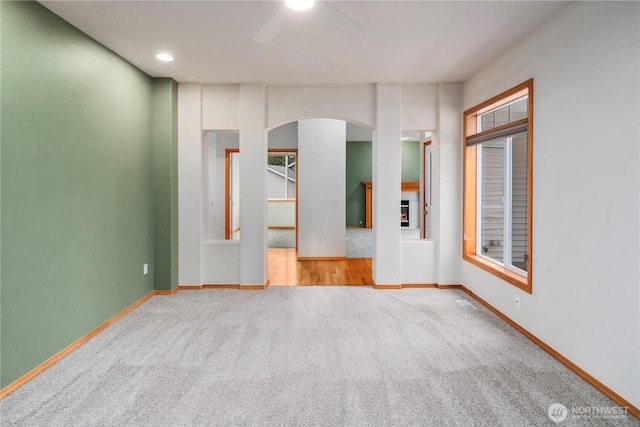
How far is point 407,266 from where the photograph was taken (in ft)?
15.1

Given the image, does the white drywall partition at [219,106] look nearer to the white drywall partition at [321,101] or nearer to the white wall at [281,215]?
the white drywall partition at [321,101]

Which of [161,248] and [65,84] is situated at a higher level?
[65,84]

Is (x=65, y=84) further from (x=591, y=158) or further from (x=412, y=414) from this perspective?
(x=591, y=158)

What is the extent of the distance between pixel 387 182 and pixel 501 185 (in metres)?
1.27

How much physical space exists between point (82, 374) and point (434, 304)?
3236mm

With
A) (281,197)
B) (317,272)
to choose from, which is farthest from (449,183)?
(281,197)

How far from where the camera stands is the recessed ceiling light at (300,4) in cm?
242

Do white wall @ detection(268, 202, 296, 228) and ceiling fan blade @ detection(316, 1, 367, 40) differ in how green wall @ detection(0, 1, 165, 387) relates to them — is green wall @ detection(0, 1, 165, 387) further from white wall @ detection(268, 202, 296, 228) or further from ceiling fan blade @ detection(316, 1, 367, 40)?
white wall @ detection(268, 202, 296, 228)

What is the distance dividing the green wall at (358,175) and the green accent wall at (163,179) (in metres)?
7.34

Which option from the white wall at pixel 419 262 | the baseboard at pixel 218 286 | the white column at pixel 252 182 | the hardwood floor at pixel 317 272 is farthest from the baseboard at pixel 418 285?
the baseboard at pixel 218 286

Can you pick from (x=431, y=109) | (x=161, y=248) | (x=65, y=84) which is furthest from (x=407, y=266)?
(x=65, y=84)

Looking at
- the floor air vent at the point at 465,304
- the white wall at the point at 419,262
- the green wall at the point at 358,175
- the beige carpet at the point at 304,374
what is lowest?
the beige carpet at the point at 304,374

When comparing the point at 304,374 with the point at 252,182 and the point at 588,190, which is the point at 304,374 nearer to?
the point at 588,190

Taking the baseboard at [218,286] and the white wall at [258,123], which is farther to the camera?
the baseboard at [218,286]
